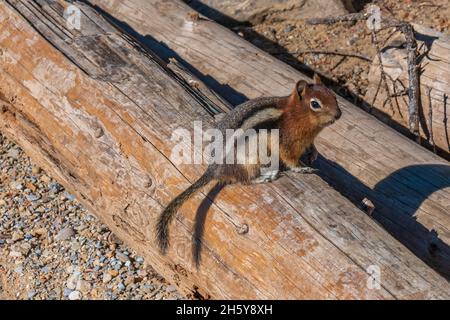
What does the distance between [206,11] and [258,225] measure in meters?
4.36

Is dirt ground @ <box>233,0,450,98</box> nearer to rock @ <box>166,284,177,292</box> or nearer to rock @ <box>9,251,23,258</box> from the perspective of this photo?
rock @ <box>166,284,177,292</box>

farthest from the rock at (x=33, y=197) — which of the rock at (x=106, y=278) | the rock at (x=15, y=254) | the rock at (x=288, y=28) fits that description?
the rock at (x=288, y=28)

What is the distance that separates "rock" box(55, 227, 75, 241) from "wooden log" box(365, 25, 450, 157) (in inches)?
119

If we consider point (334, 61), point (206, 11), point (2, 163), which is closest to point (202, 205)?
A: point (2, 163)

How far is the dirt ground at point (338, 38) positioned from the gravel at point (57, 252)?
3014mm

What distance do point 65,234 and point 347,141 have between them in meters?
2.23

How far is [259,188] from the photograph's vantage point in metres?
3.96

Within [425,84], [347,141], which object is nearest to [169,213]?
[347,141]

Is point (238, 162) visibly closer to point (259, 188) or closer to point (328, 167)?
point (259, 188)

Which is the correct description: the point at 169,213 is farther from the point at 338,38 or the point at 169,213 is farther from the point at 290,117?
the point at 338,38

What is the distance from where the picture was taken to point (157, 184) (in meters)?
4.19

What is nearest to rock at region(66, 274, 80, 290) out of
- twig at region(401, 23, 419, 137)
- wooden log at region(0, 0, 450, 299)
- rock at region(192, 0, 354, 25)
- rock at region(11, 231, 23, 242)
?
wooden log at region(0, 0, 450, 299)

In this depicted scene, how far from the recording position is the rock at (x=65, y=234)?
492 centimetres

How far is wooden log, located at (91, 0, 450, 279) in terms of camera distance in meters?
4.49
